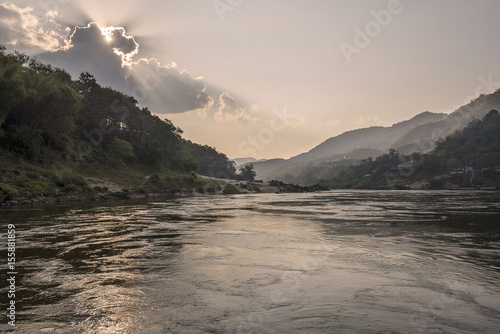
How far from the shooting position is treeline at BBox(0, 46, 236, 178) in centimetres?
4916

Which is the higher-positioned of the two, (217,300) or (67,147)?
(67,147)

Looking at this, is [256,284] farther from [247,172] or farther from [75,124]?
[247,172]

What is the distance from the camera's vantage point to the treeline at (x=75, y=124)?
49156mm

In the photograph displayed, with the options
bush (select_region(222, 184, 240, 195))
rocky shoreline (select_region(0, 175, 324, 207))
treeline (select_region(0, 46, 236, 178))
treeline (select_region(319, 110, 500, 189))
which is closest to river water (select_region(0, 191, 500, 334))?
rocky shoreline (select_region(0, 175, 324, 207))

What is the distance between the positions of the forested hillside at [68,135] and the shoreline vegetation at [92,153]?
0.13 meters

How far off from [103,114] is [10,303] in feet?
287

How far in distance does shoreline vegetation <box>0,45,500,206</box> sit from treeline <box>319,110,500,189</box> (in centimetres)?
76

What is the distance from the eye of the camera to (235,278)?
902cm

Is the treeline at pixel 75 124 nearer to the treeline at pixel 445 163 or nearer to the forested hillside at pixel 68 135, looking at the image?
the forested hillside at pixel 68 135

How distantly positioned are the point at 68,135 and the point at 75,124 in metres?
11.0

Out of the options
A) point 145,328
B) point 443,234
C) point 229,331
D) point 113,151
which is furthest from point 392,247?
point 113,151

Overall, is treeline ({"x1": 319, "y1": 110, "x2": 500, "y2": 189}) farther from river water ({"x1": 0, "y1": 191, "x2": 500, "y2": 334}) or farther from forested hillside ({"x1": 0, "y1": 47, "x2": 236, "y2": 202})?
river water ({"x1": 0, "y1": 191, "x2": 500, "y2": 334})

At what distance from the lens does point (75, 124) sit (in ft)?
236

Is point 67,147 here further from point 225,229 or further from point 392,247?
point 392,247
